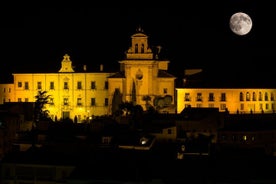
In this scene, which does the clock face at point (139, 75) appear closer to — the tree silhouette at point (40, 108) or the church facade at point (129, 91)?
the church facade at point (129, 91)

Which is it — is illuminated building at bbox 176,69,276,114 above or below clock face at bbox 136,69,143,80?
below

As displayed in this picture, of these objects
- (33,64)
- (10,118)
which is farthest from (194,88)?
(10,118)

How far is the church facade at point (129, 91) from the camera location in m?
62.7

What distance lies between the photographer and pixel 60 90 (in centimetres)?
6650

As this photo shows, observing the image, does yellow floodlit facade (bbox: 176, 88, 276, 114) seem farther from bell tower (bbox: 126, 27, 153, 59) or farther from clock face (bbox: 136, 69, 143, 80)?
bell tower (bbox: 126, 27, 153, 59)

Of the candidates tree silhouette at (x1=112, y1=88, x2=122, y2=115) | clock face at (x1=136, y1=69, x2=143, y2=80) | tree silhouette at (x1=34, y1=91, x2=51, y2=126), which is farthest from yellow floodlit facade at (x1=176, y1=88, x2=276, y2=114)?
tree silhouette at (x1=34, y1=91, x2=51, y2=126)

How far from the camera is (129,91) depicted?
207 feet

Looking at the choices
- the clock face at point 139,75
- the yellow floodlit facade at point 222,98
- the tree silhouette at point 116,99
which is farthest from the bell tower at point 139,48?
the yellow floodlit facade at point 222,98

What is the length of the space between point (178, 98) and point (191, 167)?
99.9ft

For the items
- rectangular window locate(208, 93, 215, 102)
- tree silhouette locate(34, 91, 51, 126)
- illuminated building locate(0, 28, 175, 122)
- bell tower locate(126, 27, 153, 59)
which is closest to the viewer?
tree silhouette locate(34, 91, 51, 126)

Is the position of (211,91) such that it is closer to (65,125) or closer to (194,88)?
(194,88)

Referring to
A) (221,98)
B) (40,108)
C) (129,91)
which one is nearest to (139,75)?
(129,91)

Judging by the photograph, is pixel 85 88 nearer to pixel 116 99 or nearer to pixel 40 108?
pixel 116 99

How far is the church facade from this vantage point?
6272 centimetres
